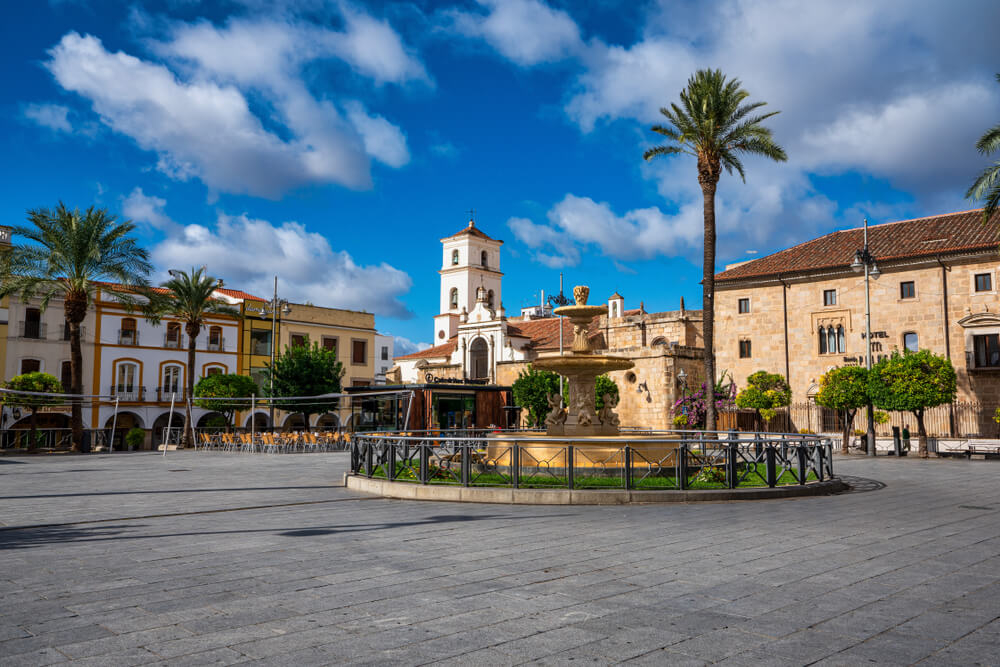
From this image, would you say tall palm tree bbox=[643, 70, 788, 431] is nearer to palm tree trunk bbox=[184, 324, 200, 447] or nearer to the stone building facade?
the stone building facade

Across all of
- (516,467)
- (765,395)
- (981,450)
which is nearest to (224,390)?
(765,395)

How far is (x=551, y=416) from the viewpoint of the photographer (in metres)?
17.6

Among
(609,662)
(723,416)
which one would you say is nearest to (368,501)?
(609,662)

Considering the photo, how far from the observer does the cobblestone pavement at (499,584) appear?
4.50 m

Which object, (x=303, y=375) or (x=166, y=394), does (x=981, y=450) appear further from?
(x=166, y=394)

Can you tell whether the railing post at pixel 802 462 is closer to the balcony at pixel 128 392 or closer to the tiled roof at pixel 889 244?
the tiled roof at pixel 889 244

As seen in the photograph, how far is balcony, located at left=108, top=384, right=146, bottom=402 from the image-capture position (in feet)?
141

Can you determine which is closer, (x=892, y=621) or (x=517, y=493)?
(x=892, y=621)

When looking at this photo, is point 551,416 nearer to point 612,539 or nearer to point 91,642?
point 612,539

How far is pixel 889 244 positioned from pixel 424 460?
122 feet

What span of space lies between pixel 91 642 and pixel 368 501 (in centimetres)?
794

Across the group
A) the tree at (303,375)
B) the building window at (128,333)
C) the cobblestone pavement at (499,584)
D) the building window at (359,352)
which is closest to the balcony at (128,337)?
the building window at (128,333)

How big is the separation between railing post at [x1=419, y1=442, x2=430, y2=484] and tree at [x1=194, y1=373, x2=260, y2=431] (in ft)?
88.0

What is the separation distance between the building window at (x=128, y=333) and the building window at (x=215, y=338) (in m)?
4.75
